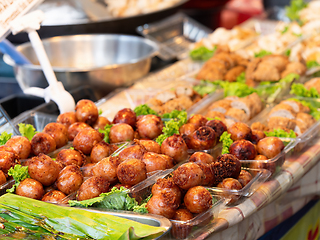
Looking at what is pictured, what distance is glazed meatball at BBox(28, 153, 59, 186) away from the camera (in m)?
1.71

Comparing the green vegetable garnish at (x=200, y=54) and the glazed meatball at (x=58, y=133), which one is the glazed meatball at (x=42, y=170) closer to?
the glazed meatball at (x=58, y=133)

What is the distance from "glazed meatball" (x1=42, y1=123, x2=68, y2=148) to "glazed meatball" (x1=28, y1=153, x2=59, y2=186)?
0.37 m

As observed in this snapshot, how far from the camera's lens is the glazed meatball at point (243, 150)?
2.02 meters

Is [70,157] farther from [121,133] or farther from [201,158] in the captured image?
[201,158]

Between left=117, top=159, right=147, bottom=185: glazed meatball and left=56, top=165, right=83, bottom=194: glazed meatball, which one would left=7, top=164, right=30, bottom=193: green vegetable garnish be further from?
left=117, top=159, right=147, bottom=185: glazed meatball

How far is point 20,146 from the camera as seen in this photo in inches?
76.4

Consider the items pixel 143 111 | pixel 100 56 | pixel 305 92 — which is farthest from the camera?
pixel 100 56

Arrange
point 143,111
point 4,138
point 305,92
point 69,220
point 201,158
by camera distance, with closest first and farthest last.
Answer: point 69,220, point 201,158, point 4,138, point 143,111, point 305,92

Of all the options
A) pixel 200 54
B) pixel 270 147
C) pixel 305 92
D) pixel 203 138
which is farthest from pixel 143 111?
pixel 200 54

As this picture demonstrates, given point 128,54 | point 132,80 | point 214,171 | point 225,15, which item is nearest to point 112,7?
point 128,54

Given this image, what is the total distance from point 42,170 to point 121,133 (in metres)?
0.56

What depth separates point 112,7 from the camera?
5.43m

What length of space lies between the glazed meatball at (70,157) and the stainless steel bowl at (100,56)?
55.2 inches

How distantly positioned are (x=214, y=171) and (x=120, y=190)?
0.49 m
